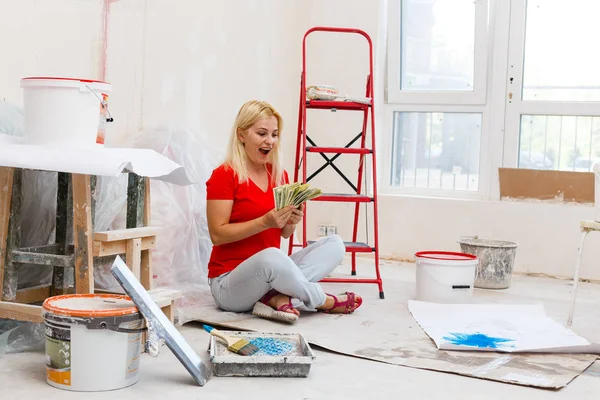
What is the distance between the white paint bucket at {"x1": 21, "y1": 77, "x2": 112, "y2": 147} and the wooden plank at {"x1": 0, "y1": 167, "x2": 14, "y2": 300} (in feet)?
0.42

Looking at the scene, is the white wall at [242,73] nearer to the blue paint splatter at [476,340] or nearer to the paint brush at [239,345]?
the paint brush at [239,345]

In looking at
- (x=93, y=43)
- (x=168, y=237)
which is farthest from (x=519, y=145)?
(x=93, y=43)

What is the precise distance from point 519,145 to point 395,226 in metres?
0.88

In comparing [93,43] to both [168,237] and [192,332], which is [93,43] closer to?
[168,237]

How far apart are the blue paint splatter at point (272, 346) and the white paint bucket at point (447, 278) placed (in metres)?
1.11

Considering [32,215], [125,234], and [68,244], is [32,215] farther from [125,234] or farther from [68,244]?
[125,234]

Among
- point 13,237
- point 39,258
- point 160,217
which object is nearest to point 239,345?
point 39,258

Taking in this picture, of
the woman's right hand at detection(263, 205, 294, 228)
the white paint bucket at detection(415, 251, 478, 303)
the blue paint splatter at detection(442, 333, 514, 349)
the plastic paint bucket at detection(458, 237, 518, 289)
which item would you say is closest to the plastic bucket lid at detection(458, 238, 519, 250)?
the plastic paint bucket at detection(458, 237, 518, 289)

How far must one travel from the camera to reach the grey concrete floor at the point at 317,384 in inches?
78.5

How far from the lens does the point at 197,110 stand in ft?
12.4

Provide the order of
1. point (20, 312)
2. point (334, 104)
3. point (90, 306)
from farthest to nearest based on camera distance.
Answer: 1. point (334, 104)
2. point (20, 312)
3. point (90, 306)

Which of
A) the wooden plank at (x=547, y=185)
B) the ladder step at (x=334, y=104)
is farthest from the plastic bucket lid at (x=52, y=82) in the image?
the wooden plank at (x=547, y=185)

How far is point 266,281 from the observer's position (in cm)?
277

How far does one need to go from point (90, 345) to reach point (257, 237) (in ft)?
3.64
